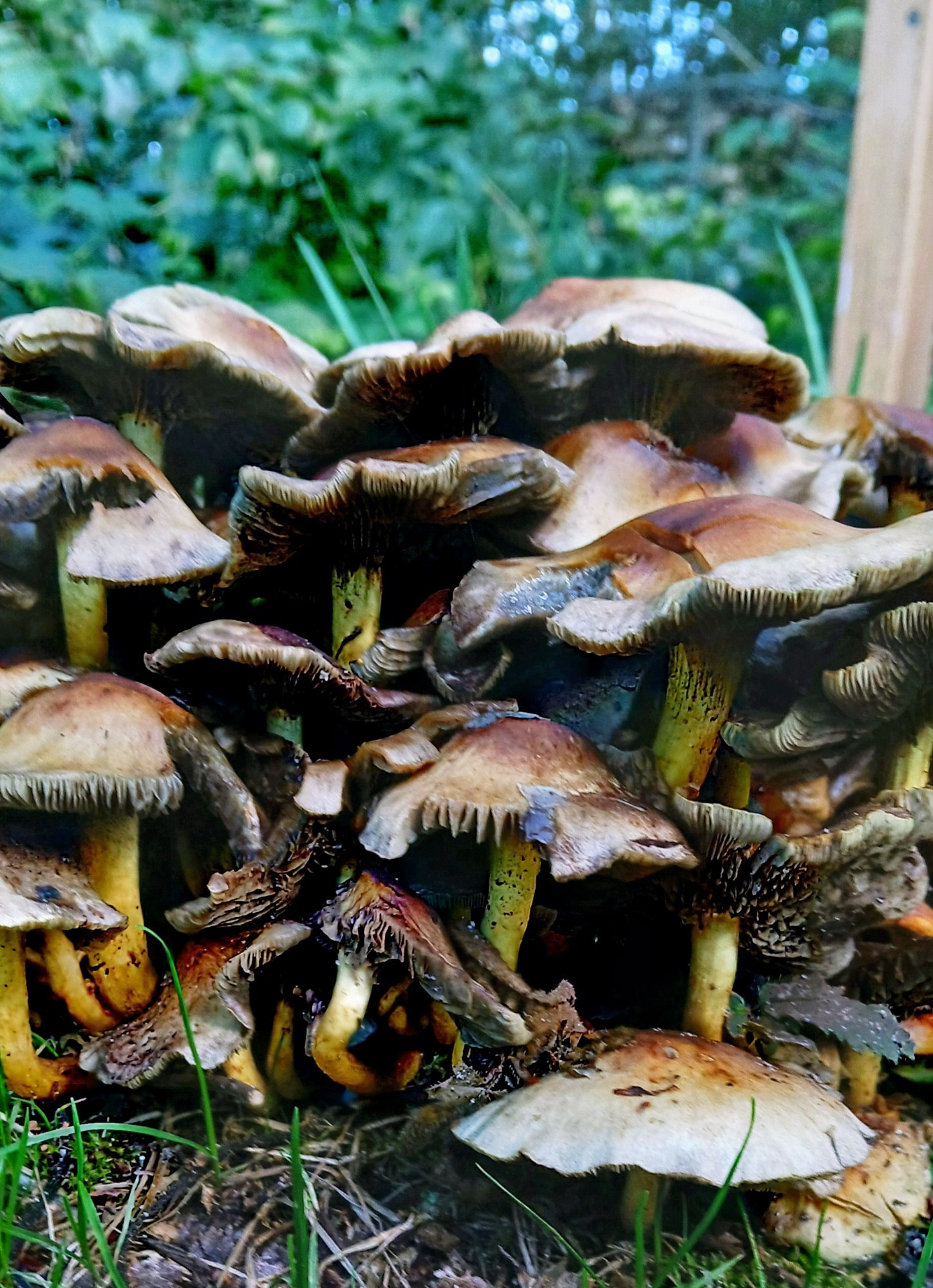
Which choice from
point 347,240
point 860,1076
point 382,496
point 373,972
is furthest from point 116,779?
point 347,240

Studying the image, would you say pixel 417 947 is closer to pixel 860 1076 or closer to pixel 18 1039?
pixel 18 1039

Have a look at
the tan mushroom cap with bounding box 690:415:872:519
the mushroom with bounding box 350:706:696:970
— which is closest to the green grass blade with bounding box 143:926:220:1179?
the mushroom with bounding box 350:706:696:970

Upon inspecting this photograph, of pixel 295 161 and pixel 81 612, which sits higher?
pixel 295 161

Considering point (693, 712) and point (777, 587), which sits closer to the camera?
point (777, 587)

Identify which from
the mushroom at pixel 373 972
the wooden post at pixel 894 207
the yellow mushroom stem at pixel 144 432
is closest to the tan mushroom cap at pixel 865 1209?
Result: the mushroom at pixel 373 972

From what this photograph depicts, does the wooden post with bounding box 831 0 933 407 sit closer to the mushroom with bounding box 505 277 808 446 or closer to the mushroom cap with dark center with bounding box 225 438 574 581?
the mushroom with bounding box 505 277 808 446

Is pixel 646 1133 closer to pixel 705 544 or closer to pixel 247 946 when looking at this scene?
pixel 247 946
